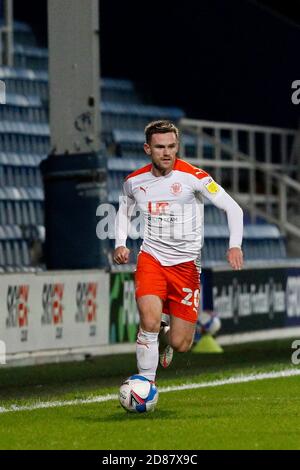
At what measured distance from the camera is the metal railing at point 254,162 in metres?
22.8

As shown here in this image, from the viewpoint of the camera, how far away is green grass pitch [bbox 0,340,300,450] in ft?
24.9

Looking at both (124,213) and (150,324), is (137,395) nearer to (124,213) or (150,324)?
(150,324)

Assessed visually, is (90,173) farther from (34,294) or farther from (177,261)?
(177,261)

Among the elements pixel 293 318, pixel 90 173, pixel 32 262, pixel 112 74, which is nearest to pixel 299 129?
pixel 112 74

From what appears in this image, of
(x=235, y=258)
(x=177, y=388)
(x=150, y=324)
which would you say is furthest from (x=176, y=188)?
(x=177, y=388)

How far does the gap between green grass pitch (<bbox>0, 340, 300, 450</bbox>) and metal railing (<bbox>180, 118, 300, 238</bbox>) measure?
27.7 ft

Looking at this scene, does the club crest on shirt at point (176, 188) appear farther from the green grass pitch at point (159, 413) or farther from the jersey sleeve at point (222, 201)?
the green grass pitch at point (159, 413)

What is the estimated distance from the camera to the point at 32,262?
18250 millimetres

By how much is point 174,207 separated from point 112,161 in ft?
39.4

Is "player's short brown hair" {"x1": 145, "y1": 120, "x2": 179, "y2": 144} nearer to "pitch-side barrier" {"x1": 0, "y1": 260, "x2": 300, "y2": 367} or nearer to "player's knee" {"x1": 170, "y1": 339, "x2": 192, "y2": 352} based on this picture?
"player's knee" {"x1": 170, "y1": 339, "x2": 192, "y2": 352}

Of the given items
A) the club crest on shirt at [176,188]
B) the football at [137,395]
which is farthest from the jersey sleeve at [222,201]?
the football at [137,395]

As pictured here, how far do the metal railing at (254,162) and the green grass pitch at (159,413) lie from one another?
27.7 feet

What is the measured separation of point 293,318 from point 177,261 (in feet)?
35.1

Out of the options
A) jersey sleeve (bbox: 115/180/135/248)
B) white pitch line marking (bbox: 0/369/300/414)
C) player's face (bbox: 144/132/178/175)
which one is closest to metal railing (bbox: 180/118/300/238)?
white pitch line marking (bbox: 0/369/300/414)
